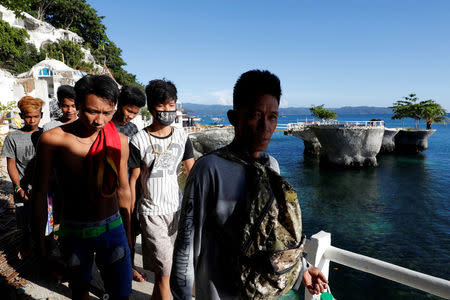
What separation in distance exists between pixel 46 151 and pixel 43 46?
5134 cm

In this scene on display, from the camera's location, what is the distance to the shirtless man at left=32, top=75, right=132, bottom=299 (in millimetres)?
2057

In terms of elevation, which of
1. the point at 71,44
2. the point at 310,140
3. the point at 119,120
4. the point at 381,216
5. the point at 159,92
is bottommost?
the point at 381,216

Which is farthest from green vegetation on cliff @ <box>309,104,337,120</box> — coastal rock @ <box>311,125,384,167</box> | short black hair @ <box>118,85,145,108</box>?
short black hair @ <box>118,85,145,108</box>

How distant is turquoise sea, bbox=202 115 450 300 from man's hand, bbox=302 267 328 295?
1188cm

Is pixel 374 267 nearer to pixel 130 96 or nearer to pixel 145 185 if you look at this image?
pixel 145 185

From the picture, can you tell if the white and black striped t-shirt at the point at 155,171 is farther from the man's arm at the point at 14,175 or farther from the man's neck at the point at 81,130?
the man's arm at the point at 14,175

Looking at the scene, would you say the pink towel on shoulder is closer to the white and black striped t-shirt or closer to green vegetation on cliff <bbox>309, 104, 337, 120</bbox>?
the white and black striped t-shirt

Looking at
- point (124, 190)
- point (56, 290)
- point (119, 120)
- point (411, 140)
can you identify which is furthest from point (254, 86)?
point (411, 140)

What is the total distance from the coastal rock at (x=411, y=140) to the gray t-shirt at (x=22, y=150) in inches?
2393

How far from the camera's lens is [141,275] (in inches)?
144

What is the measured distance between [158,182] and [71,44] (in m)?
47.9

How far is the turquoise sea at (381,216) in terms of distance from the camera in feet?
42.2

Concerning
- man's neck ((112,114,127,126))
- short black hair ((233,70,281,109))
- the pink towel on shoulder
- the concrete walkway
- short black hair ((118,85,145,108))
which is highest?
short black hair ((118,85,145,108))

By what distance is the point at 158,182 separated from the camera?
2682mm
